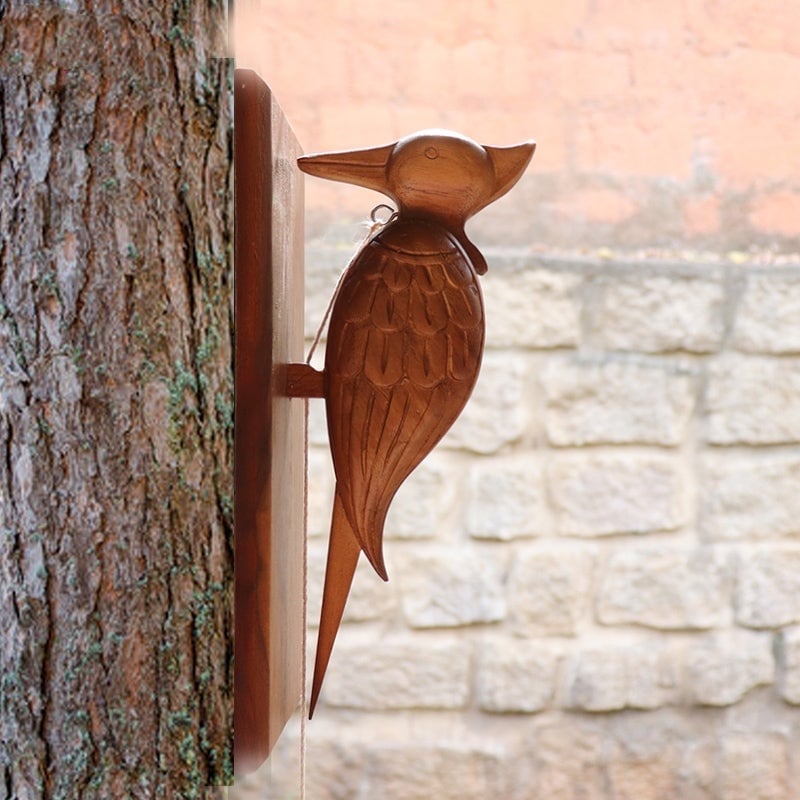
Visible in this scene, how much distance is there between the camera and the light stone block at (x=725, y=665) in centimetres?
139

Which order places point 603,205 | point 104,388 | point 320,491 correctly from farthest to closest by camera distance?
point 603,205 < point 320,491 < point 104,388

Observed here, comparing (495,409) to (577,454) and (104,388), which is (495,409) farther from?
(104,388)

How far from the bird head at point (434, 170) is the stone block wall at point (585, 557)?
73 cm

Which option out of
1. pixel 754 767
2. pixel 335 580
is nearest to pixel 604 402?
pixel 754 767

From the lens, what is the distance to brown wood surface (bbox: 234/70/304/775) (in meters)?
0.56

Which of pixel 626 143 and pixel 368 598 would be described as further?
pixel 626 143

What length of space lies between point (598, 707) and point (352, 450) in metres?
0.90

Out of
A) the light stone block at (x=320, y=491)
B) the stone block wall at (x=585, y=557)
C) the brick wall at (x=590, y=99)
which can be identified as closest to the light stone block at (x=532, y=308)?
the stone block wall at (x=585, y=557)

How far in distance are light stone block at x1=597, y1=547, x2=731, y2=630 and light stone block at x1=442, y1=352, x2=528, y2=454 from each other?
205 mm

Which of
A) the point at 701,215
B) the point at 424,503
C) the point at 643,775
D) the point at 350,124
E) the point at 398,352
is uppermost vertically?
the point at 350,124

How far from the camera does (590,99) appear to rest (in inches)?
57.2

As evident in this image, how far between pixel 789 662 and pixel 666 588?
7.3 inches

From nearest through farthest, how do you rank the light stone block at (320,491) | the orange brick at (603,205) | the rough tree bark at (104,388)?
the rough tree bark at (104,388) → the light stone block at (320,491) → the orange brick at (603,205)

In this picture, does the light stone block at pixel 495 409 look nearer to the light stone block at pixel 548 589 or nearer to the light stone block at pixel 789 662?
the light stone block at pixel 548 589
